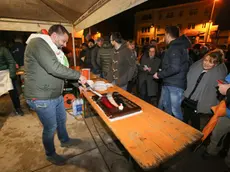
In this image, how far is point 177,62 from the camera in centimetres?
188

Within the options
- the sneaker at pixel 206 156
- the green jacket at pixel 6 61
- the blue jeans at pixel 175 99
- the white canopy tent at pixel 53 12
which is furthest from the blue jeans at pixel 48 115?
the sneaker at pixel 206 156

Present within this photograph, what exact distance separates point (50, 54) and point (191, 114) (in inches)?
96.4

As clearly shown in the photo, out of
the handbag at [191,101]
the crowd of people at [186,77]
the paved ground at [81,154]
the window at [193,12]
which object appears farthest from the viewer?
the window at [193,12]

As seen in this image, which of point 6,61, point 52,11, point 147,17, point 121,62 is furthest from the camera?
point 147,17

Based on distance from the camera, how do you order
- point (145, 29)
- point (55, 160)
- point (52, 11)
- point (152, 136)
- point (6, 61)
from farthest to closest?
point (145, 29) → point (52, 11) → point (6, 61) → point (55, 160) → point (152, 136)

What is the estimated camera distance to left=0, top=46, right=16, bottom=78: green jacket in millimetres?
2404

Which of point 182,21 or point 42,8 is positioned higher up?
point 182,21

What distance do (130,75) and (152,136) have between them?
155cm

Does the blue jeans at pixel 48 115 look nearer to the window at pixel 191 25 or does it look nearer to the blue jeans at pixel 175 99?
the blue jeans at pixel 175 99

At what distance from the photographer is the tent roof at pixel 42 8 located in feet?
7.98

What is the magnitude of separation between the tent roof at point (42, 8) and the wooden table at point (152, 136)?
83.0 inches

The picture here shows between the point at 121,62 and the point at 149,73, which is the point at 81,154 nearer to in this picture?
the point at 121,62

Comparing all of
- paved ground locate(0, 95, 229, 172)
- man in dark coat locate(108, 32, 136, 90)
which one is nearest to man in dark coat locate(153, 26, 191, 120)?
man in dark coat locate(108, 32, 136, 90)

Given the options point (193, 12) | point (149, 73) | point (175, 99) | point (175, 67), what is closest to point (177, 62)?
point (175, 67)
